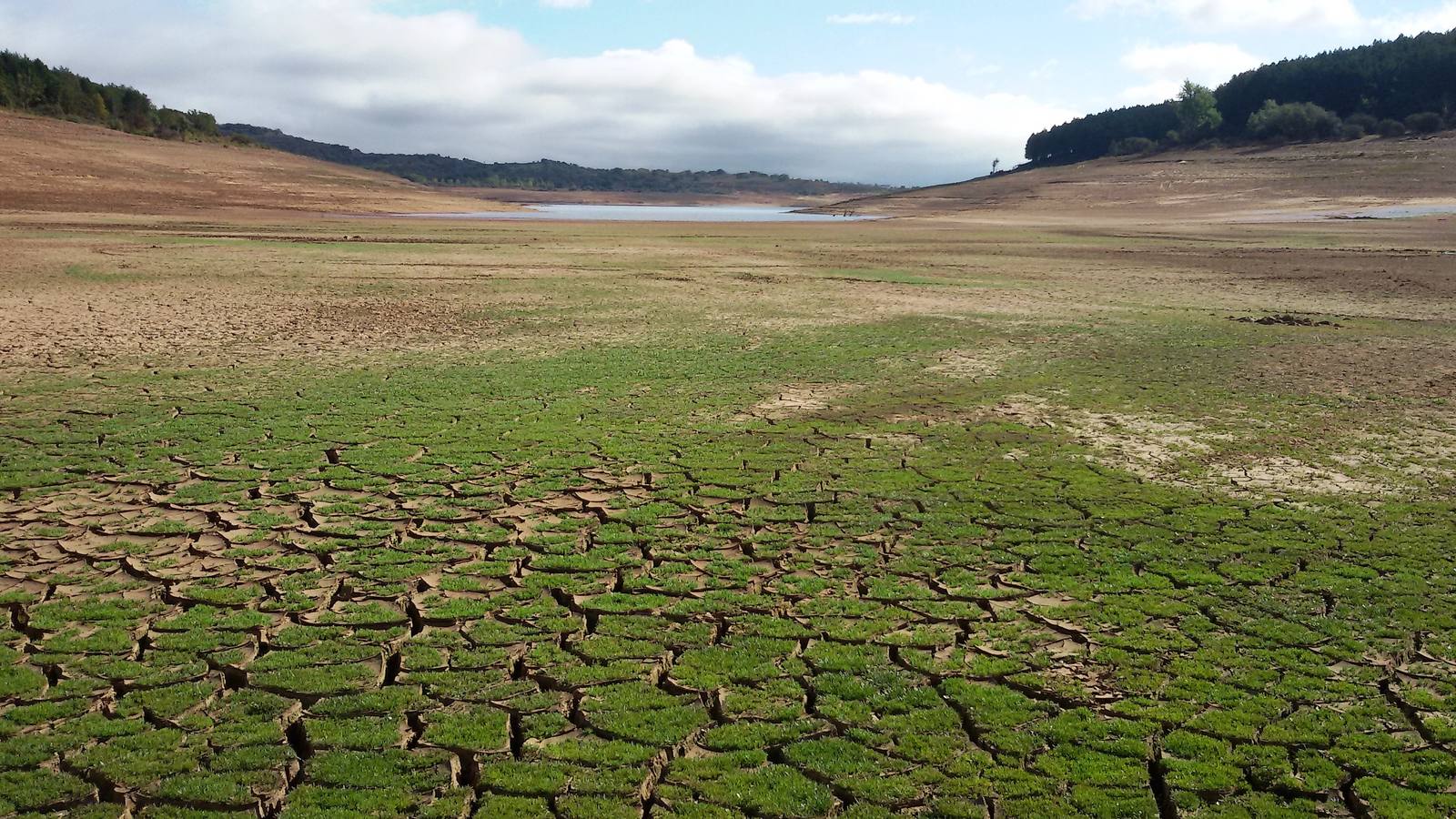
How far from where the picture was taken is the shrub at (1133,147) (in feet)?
295

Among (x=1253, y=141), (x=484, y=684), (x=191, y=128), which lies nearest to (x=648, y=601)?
(x=484, y=684)

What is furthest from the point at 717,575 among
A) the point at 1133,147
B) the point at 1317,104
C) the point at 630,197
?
the point at 630,197

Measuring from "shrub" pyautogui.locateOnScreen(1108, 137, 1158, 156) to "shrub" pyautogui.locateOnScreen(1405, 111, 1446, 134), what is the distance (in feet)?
68.6

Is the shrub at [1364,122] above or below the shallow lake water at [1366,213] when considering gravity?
above

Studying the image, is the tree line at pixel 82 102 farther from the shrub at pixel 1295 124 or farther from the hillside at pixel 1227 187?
the shrub at pixel 1295 124

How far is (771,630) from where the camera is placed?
5488 mm

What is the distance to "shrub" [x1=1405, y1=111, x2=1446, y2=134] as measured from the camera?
71.9m

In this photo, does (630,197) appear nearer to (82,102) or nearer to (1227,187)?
(82,102)

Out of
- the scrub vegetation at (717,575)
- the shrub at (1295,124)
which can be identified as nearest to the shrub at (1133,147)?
the shrub at (1295,124)

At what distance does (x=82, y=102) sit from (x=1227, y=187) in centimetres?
8252

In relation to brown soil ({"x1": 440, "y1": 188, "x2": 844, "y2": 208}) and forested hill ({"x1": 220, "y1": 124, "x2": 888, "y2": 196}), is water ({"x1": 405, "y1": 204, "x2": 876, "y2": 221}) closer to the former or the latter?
brown soil ({"x1": 440, "y1": 188, "x2": 844, "y2": 208})

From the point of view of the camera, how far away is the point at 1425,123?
72375 millimetres

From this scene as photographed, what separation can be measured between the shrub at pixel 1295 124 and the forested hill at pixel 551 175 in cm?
7539

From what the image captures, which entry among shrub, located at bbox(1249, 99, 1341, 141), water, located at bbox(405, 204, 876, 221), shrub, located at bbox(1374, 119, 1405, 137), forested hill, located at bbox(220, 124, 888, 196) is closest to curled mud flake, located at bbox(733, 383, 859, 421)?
water, located at bbox(405, 204, 876, 221)
